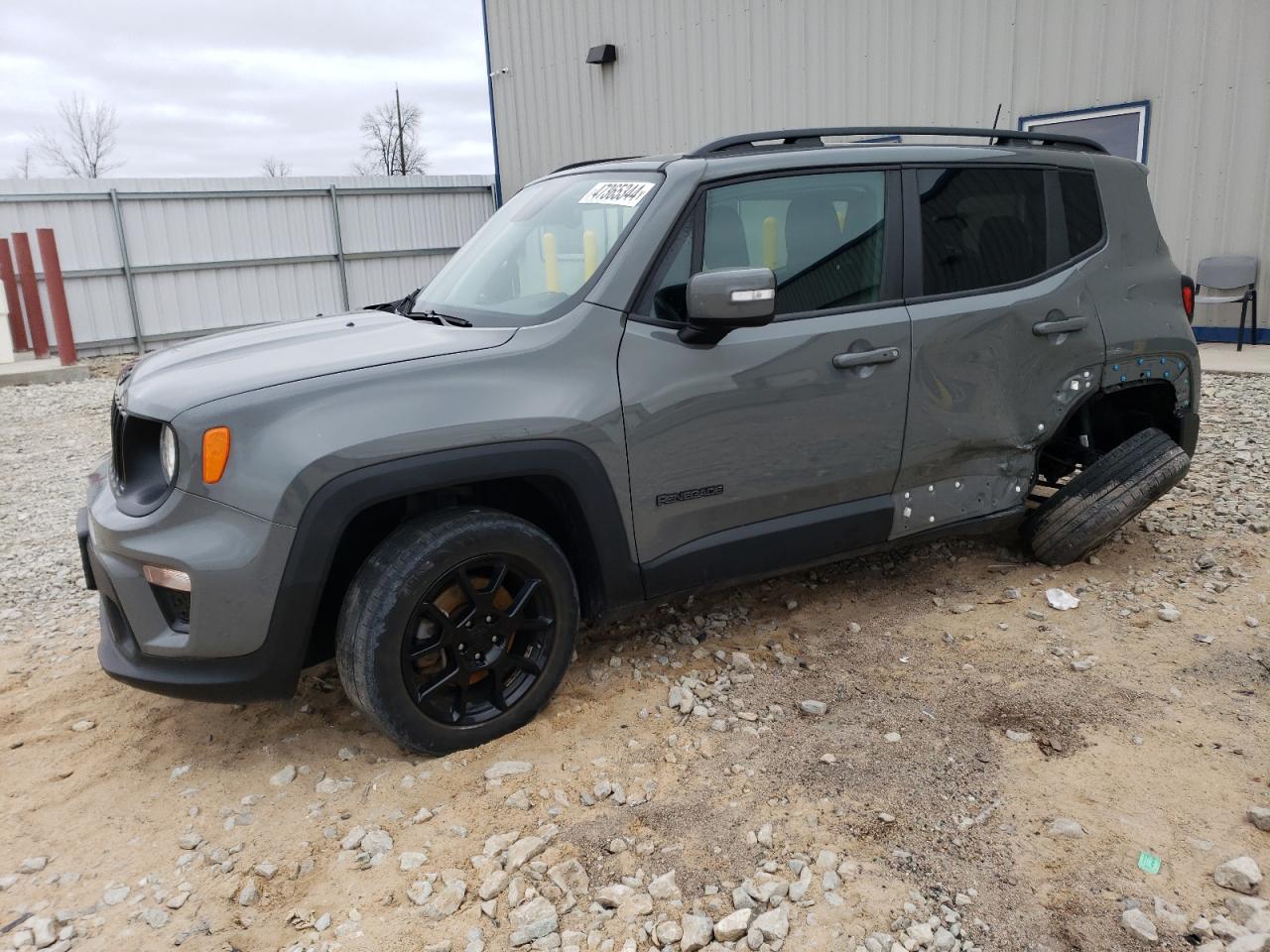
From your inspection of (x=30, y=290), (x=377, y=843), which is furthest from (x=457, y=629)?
(x=30, y=290)

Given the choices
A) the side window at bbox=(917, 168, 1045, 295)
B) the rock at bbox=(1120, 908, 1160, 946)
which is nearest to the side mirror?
the side window at bbox=(917, 168, 1045, 295)

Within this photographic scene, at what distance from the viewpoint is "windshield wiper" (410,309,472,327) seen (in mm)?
3318

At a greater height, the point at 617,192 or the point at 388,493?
the point at 617,192

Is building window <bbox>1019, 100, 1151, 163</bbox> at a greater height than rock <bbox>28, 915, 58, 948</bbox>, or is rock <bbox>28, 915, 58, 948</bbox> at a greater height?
building window <bbox>1019, 100, 1151, 163</bbox>

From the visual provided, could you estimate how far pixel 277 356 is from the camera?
296cm

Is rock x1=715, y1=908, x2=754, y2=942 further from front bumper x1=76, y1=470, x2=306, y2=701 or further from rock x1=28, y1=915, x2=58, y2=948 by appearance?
rock x1=28, y1=915, x2=58, y2=948

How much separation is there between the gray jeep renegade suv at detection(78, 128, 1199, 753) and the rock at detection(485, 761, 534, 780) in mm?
126

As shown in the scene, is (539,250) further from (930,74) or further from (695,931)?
(930,74)

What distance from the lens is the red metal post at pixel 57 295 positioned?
512 inches

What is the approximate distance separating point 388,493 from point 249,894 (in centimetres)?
107

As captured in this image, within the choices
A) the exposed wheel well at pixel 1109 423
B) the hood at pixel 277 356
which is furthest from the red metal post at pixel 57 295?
the exposed wheel well at pixel 1109 423

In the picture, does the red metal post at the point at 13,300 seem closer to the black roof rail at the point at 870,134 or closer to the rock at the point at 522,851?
the black roof rail at the point at 870,134

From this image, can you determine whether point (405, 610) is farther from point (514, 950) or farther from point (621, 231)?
point (621, 231)

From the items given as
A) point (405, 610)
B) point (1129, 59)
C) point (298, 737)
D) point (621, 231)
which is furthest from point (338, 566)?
point (1129, 59)
